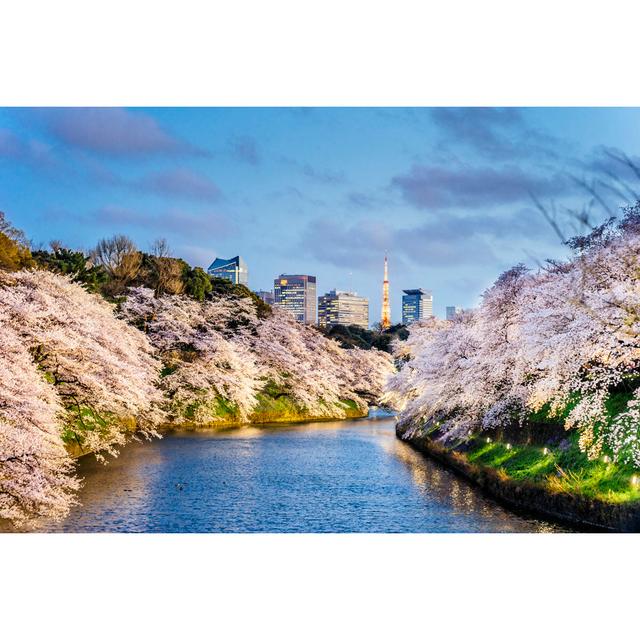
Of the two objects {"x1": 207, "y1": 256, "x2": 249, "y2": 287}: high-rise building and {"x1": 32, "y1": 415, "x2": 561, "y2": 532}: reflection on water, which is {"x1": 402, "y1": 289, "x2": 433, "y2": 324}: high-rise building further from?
{"x1": 32, "y1": 415, "x2": 561, "y2": 532}: reflection on water

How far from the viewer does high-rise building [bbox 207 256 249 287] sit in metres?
43.5

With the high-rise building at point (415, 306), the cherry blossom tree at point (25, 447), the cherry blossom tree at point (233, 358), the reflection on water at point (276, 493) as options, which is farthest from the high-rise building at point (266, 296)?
the cherry blossom tree at point (25, 447)

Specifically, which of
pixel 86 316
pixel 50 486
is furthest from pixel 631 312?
pixel 86 316

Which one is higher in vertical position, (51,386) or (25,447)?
(51,386)

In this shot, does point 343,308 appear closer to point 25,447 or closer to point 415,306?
point 415,306

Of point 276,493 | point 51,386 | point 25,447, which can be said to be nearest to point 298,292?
point 276,493

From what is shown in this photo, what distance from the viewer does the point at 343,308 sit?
49.8 metres

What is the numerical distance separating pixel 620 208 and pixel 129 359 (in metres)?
17.1

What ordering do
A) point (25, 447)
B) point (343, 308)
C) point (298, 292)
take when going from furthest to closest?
point (343, 308)
point (298, 292)
point (25, 447)

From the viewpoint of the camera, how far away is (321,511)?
17.9m

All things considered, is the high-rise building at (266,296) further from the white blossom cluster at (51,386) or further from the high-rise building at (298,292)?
the white blossom cluster at (51,386)

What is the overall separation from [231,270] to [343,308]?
9.22 meters

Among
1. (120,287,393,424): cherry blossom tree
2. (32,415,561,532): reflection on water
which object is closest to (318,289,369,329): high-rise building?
(120,287,393,424): cherry blossom tree

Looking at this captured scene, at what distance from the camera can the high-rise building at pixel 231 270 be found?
43500 millimetres
